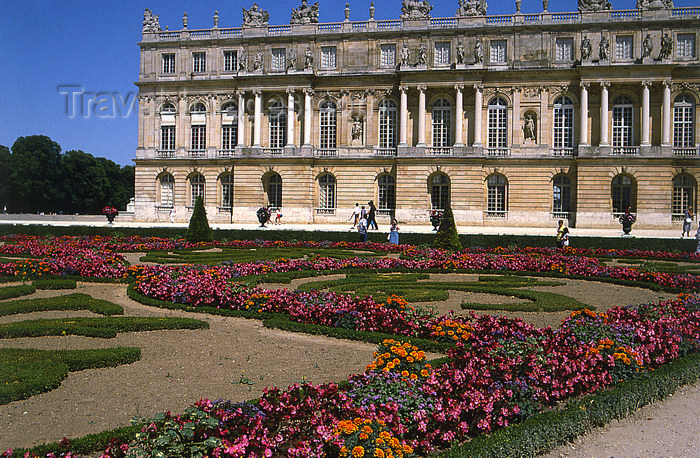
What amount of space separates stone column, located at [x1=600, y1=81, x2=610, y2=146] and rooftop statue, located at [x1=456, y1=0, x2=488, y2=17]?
10345mm

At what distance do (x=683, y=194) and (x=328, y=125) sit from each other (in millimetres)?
26633

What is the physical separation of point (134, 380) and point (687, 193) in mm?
41456

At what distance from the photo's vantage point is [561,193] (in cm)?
3997

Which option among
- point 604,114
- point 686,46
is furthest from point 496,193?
point 686,46

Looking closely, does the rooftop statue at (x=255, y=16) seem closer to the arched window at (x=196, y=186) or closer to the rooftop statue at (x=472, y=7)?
the arched window at (x=196, y=186)

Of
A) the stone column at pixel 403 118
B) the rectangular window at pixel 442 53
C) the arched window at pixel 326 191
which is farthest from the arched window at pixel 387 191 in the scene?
the rectangular window at pixel 442 53

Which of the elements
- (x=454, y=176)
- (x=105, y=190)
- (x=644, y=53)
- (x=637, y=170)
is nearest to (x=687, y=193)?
(x=637, y=170)

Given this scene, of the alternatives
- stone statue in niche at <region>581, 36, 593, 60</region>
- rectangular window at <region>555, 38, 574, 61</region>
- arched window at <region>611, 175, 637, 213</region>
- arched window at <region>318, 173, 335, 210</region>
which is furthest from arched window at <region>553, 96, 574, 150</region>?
arched window at <region>318, 173, 335, 210</region>

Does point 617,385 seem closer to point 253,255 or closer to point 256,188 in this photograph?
point 253,255

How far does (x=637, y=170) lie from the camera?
124ft

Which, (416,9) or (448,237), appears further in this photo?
(416,9)

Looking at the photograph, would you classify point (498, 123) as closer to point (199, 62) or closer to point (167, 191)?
point (199, 62)

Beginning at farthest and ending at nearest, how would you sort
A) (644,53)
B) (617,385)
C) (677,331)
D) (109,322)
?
(644,53) → (109,322) → (677,331) → (617,385)

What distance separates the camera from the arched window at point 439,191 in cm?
4091
